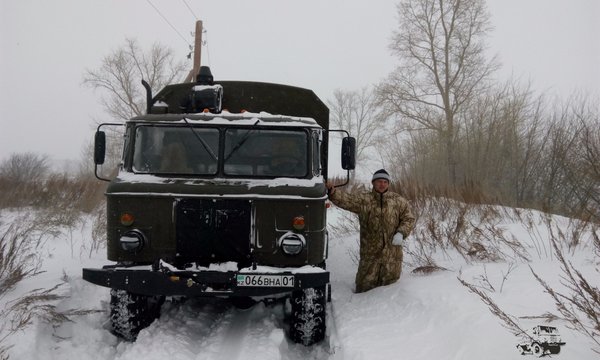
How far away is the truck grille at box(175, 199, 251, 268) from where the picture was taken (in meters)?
→ 4.50

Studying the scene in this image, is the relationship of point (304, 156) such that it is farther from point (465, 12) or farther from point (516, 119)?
point (465, 12)

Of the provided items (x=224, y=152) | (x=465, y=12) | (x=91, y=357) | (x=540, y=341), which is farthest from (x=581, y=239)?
(x=465, y=12)

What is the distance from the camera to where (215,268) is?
4.35 m

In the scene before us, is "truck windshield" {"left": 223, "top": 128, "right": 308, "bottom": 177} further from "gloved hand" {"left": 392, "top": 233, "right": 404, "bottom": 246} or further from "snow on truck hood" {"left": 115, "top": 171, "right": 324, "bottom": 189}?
"gloved hand" {"left": 392, "top": 233, "right": 404, "bottom": 246}

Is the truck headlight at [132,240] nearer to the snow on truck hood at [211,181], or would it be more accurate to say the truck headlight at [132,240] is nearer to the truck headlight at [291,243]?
the snow on truck hood at [211,181]

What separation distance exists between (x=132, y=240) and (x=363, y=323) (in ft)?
8.47

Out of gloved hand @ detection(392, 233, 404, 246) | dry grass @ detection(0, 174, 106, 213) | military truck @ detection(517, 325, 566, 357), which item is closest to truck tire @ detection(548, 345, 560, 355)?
military truck @ detection(517, 325, 566, 357)

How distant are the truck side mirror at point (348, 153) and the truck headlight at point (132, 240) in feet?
8.18

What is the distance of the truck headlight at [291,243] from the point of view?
4.48m

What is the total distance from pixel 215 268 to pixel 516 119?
13.2 metres

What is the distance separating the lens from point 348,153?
551cm

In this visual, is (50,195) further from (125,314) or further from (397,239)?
(397,239)

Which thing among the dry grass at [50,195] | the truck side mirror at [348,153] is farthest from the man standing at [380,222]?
the dry grass at [50,195]

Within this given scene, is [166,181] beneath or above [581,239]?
above
